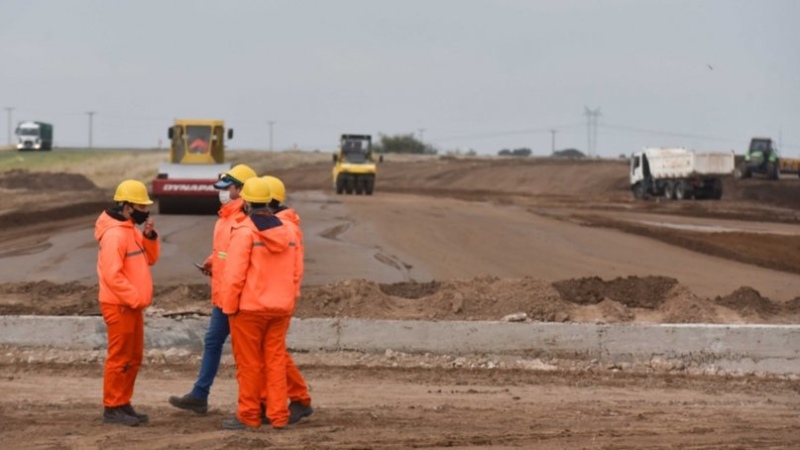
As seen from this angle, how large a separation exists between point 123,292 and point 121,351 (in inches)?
18.5

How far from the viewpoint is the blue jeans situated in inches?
388

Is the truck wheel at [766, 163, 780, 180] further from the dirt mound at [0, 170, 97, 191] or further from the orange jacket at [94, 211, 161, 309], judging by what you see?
the orange jacket at [94, 211, 161, 309]

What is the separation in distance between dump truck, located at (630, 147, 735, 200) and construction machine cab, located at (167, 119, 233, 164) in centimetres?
2457

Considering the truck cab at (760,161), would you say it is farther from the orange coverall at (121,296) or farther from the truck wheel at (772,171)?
the orange coverall at (121,296)

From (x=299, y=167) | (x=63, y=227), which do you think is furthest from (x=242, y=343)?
(x=299, y=167)

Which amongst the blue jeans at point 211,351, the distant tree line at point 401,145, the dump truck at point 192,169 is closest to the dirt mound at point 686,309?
the blue jeans at point 211,351

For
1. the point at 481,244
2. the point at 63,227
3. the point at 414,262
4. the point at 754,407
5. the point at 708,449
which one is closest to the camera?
the point at 708,449

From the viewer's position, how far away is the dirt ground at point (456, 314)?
9.29 m

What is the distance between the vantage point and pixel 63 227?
95.7 feet

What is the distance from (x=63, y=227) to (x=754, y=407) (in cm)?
2126

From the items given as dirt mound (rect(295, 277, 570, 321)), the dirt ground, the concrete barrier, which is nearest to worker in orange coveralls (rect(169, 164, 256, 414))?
the dirt ground

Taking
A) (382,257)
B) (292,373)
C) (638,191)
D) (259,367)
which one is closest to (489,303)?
(292,373)

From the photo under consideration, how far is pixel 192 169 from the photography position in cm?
3331

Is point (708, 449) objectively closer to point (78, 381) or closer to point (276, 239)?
point (276, 239)
